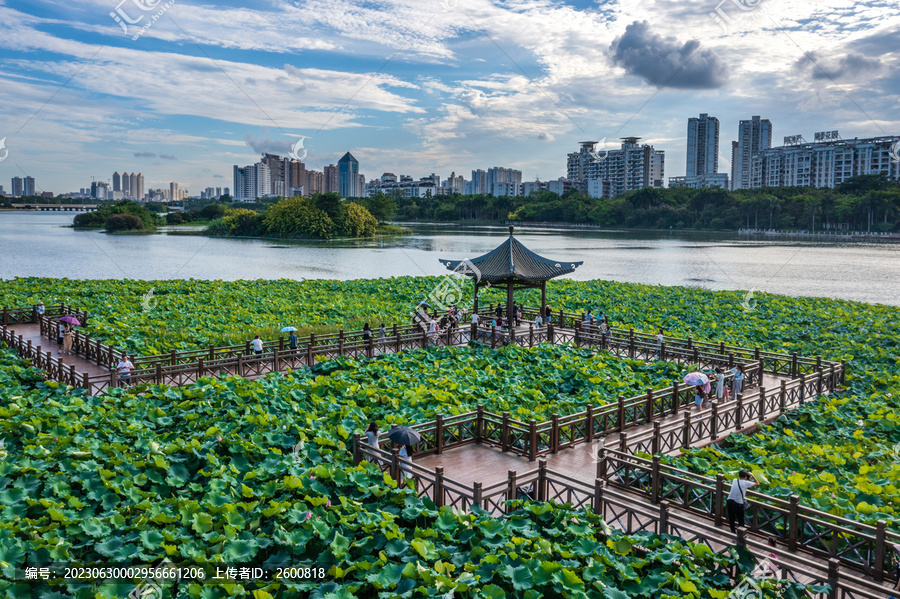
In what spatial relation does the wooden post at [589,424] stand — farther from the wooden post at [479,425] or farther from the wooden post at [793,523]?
the wooden post at [793,523]

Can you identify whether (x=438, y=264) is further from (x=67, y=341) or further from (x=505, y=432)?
(x=505, y=432)

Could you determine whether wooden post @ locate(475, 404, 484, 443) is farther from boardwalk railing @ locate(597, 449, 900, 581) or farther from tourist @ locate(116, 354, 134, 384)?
tourist @ locate(116, 354, 134, 384)

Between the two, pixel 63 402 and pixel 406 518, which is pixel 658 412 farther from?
pixel 63 402

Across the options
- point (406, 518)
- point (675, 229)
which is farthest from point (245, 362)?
point (675, 229)

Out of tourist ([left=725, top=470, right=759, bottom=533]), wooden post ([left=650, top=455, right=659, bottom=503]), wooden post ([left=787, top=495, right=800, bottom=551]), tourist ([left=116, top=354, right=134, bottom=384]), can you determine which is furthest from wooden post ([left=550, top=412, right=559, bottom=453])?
tourist ([left=116, top=354, right=134, bottom=384])
